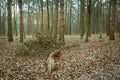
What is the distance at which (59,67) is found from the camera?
7230 mm

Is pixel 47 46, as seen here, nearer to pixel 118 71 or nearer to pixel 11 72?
pixel 11 72

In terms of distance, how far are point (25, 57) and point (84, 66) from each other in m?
3.35

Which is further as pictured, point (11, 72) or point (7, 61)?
point (7, 61)

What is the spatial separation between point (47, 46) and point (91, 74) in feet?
13.7

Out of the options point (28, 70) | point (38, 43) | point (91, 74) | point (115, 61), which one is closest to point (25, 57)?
point (38, 43)

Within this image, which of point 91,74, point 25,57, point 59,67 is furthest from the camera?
point 25,57

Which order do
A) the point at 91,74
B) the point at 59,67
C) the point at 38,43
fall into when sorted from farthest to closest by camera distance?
the point at 38,43
the point at 59,67
the point at 91,74

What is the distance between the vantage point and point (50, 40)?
1025cm

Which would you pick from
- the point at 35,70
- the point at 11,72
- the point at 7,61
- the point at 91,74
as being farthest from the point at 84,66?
the point at 7,61

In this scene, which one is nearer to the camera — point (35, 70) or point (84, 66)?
point (35, 70)

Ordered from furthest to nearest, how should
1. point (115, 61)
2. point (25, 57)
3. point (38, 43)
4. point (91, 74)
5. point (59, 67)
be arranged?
1. point (38, 43)
2. point (25, 57)
3. point (115, 61)
4. point (59, 67)
5. point (91, 74)

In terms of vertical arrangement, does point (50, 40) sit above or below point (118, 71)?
above

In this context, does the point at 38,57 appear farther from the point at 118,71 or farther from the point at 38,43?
the point at 118,71

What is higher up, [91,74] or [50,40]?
[50,40]
